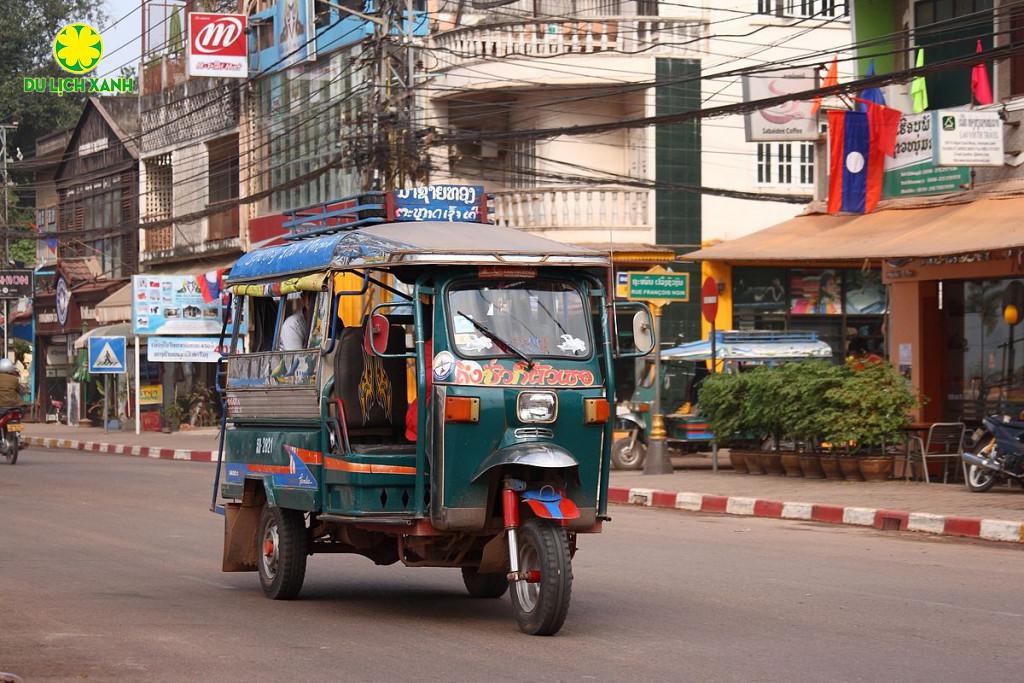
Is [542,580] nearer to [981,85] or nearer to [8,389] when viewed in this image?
[981,85]

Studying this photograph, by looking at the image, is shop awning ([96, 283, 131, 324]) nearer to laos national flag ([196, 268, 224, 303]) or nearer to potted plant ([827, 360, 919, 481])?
laos national flag ([196, 268, 224, 303])

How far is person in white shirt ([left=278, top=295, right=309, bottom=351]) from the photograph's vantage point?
10.3m

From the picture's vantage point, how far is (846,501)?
1733 centimetres

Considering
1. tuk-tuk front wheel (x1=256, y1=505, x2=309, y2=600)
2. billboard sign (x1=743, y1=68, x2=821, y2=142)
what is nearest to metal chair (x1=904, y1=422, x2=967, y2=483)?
billboard sign (x1=743, y1=68, x2=821, y2=142)

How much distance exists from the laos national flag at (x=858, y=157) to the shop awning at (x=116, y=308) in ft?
91.3

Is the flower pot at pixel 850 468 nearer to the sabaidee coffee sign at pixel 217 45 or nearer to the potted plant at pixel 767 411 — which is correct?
the potted plant at pixel 767 411

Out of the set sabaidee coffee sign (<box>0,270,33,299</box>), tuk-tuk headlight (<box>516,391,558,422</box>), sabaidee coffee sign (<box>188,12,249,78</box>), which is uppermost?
sabaidee coffee sign (<box>188,12,249,78</box>)

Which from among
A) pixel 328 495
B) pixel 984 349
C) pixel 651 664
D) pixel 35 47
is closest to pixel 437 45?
pixel 984 349

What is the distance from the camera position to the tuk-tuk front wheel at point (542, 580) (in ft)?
27.4

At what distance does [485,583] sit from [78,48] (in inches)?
1980

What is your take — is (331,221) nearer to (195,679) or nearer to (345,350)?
(345,350)

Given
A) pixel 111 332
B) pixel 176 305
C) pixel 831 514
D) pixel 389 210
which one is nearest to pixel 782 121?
pixel 831 514

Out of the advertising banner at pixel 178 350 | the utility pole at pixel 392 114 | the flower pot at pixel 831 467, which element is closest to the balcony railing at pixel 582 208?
the utility pole at pixel 392 114

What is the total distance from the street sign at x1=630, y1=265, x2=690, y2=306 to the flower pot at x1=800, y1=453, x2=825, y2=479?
311 centimetres
